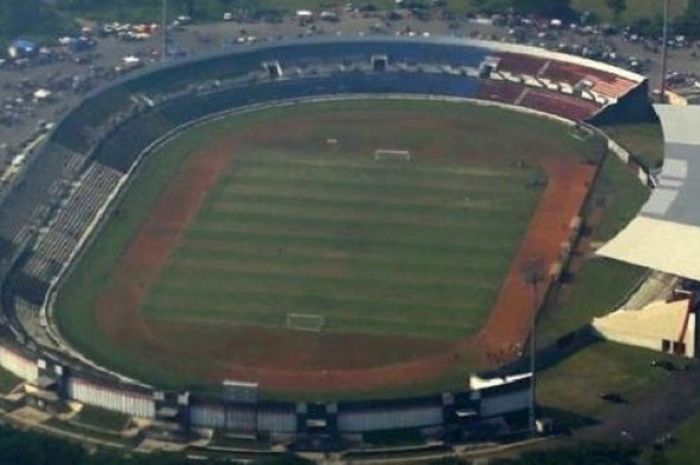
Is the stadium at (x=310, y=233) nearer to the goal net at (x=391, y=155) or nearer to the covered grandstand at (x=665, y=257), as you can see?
the goal net at (x=391, y=155)

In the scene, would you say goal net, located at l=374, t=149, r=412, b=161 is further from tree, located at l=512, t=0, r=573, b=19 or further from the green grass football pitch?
tree, located at l=512, t=0, r=573, b=19

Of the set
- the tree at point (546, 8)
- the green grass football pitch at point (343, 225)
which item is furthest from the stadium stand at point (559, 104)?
the tree at point (546, 8)

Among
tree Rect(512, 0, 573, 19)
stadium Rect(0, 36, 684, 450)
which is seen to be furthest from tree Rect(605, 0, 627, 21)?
stadium Rect(0, 36, 684, 450)

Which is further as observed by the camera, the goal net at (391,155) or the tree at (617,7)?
the tree at (617,7)

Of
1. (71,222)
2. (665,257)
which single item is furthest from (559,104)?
(71,222)

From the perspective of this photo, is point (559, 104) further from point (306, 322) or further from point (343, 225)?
point (306, 322)

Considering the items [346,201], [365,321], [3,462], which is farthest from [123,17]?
[3,462]

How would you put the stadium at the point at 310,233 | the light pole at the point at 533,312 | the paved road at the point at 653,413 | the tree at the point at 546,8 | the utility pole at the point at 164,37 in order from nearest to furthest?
the paved road at the point at 653,413
the light pole at the point at 533,312
the stadium at the point at 310,233
the utility pole at the point at 164,37
the tree at the point at 546,8
